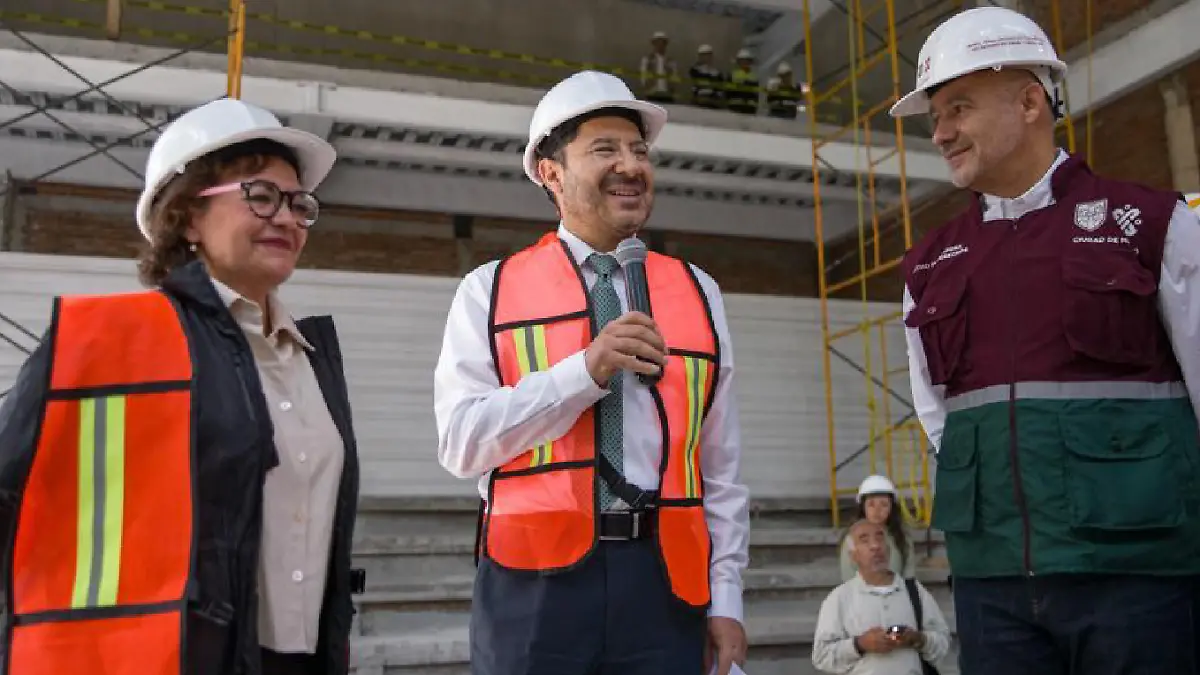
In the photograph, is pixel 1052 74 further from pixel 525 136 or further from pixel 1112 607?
pixel 525 136

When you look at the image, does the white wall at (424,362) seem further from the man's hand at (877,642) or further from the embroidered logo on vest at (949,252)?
the embroidered logo on vest at (949,252)

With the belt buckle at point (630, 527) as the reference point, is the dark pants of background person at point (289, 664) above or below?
below

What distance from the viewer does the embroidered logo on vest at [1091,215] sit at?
216 centimetres

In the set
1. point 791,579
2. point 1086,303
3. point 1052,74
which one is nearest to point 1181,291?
point 1086,303

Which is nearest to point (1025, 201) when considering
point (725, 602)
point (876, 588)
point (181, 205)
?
point (725, 602)

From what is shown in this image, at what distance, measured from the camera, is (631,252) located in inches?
86.4

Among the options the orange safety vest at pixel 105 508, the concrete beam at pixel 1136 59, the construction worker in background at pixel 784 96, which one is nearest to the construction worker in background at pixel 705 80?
the construction worker in background at pixel 784 96

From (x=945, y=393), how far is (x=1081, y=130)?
8778mm

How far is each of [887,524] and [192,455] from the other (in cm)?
494

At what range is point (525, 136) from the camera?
9.90 m

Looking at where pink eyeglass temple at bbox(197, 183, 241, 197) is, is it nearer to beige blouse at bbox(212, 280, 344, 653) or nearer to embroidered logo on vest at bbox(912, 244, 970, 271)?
beige blouse at bbox(212, 280, 344, 653)

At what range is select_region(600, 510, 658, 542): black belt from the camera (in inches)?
79.0

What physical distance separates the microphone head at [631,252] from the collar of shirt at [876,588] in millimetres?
3283

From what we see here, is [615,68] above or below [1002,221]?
above
